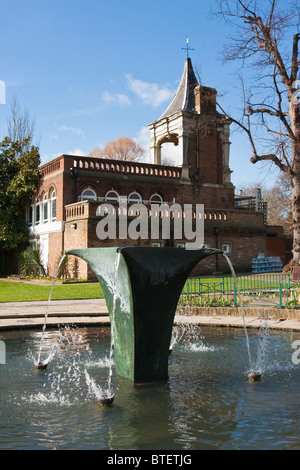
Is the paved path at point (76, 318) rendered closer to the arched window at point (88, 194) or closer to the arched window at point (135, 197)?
the arched window at point (88, 194)

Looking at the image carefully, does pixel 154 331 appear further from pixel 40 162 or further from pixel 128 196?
pixel 40 162

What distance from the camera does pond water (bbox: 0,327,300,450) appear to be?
4.84 meters

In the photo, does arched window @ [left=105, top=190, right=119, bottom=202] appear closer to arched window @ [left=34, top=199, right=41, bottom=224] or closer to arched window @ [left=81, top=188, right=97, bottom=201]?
arched window @ [left=81, top=188, right=97, bottom=201]

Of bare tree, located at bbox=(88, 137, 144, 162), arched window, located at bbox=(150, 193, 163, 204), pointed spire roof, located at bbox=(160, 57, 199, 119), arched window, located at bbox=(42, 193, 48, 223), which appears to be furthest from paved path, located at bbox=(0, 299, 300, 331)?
bare tree, located at bbox=(88, 137, 144, 162)

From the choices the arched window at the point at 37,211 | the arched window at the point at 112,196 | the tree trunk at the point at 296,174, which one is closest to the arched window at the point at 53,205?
the arched window at the point at 37,211

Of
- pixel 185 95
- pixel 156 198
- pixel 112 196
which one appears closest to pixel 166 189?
pixel 156 198

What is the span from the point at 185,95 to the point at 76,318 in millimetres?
27840

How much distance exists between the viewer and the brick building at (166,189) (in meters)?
28.7

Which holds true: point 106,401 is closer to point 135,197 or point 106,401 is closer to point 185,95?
point 135,197

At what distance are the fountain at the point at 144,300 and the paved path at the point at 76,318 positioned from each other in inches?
205

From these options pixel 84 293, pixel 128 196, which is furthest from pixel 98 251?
pixel 128 196

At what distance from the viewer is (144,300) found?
6805 millimetres

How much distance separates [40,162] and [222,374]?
98.0 ft

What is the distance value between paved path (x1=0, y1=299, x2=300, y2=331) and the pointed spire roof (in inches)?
947
